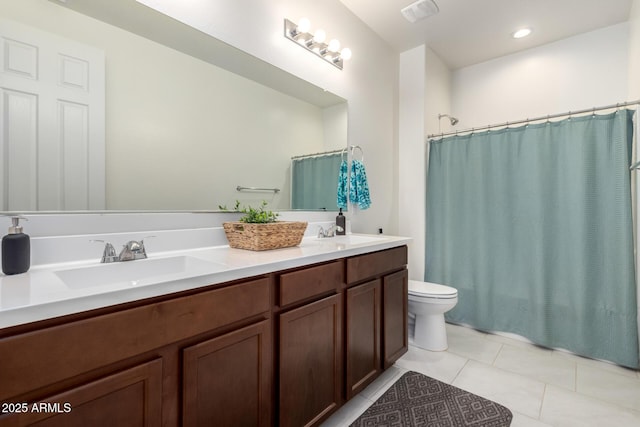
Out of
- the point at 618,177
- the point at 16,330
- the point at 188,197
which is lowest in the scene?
the point at 16,330

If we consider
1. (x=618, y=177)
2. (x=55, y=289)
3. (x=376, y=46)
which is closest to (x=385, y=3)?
(x=376, y=46)

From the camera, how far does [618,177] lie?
1979 millimetres

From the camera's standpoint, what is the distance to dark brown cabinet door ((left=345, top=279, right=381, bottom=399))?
4.77 ft

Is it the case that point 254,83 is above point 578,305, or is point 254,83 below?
above

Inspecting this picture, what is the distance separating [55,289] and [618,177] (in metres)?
2.94

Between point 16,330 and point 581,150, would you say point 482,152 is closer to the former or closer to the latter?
point 581,150

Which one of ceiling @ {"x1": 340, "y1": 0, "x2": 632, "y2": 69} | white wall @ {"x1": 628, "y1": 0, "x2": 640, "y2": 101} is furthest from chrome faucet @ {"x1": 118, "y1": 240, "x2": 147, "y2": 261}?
white wall @ {"x1": 628, "y1": 0, "x2": 640, "y2": 101}

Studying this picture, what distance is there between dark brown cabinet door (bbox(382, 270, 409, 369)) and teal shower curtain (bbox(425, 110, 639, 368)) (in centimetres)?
99

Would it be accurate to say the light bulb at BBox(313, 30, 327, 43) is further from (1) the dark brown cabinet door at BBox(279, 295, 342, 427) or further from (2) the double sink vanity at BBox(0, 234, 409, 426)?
(1) the dark brown cabinet door at BBox(279, 295, 342, 427)

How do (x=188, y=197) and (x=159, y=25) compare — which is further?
(x=188, y=197)

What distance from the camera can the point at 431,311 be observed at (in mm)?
2168

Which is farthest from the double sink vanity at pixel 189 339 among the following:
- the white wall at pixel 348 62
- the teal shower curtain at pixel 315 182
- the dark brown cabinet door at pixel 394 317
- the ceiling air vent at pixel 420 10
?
the ceiling air vent at pixel 420 10

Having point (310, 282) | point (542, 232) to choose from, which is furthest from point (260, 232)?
point (542, 232)

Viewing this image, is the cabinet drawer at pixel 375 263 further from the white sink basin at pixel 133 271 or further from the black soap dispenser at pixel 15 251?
the black soap dispenser at pixel 15 251
